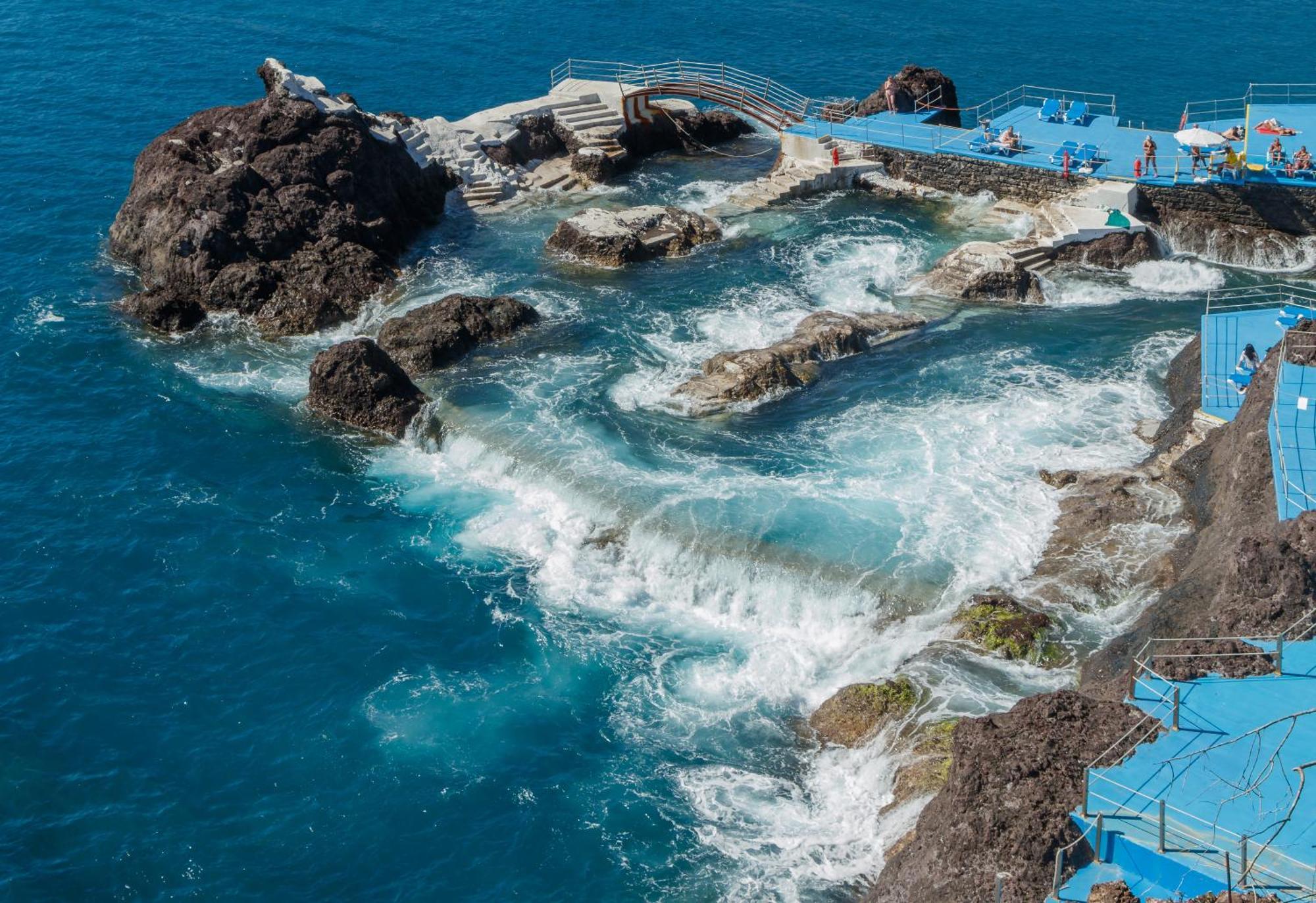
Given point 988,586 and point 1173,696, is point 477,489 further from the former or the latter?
point 1173,696

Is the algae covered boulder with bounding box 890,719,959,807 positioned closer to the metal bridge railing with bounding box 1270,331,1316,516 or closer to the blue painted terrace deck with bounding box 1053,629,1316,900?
the blue painted terrace deck with bounding box 1053,629,1316,900

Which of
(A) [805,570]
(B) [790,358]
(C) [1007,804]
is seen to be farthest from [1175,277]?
(C) [1007,804]

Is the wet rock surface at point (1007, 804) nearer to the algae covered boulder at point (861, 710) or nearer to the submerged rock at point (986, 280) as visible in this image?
the algae covered boulder at point (861, 710)

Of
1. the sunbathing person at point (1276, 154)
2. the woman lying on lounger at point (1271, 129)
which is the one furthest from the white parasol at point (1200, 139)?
the woman lying on lounger at point (1271, 129)

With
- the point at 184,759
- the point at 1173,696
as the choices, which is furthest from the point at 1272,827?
the point at 184,759

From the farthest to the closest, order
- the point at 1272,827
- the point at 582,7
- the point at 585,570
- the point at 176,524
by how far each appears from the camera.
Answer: the point at 582,7 → the point at 176,524 → the point at 585,570 → the point at 1272,827

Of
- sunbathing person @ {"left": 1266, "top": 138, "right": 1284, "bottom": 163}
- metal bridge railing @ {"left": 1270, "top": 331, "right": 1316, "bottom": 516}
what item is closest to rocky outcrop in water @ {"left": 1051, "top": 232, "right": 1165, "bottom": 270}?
sunbathing person @ {"left": 1266, "top": 138, "right": 1284, "bottom": 163}
